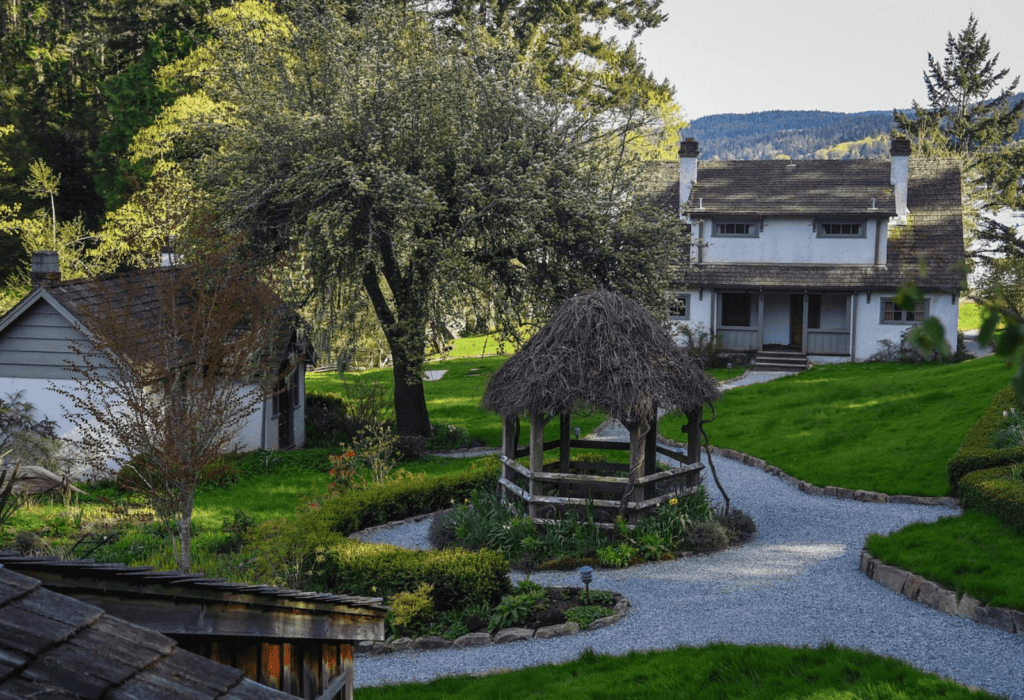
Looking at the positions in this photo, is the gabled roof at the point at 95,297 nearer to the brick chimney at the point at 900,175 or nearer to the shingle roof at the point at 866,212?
the shingle roof at the point at 866,212

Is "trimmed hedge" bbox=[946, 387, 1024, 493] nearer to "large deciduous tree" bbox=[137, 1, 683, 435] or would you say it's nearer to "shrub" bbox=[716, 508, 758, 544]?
"shrub" bbox=[716, 508, 758, 544]

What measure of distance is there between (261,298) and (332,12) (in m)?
9.65

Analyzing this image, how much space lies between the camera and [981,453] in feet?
56.0

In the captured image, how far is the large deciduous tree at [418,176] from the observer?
20219 mm

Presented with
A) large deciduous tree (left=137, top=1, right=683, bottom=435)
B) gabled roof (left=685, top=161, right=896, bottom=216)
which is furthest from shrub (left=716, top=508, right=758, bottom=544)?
gabled roof (left=685, top=161, right=896, bottom=216)

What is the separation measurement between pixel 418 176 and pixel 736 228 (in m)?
21.6

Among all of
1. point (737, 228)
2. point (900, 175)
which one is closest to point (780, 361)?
point (737, 228)

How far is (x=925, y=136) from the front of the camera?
195ft

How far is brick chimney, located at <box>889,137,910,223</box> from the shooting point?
3719 centimetres

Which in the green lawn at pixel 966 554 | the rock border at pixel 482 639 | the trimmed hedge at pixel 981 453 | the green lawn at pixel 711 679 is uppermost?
the trimmed hedge at pixel 981 453

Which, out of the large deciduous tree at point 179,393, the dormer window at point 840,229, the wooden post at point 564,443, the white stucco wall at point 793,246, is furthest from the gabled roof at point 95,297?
the dormer window at point 840,229

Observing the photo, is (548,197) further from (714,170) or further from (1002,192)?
(1002,192)

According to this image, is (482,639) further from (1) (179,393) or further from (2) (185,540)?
(1) (179,393)

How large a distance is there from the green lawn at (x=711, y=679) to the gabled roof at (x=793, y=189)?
29727 mm
